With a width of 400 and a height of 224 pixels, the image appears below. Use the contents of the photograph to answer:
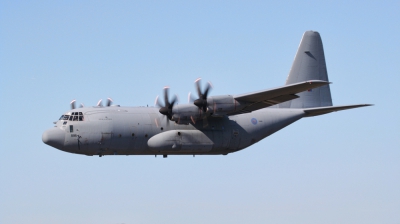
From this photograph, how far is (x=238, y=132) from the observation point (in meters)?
31.8

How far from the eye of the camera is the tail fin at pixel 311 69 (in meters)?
35.2

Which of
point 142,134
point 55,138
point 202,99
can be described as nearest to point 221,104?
point 202,99

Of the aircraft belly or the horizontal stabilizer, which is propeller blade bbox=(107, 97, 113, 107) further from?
the horizontal stabilizer

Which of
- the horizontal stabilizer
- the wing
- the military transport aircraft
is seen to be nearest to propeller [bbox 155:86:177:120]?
the military transport aircraft

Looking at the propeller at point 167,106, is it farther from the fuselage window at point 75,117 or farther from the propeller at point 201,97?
the fuselage window at point 75,117

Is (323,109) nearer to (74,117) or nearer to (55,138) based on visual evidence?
(74,117)

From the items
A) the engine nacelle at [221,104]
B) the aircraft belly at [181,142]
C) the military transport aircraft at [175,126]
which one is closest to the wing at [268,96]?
the military transport aircraft at [175,126]

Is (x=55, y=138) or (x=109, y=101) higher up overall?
(x=109, y=101)

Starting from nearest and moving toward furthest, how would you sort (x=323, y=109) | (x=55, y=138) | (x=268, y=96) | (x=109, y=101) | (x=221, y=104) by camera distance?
1. (x=221, y=104)
2. (x=55, y=138)
3. (x=268, y=96)
4. (x=109, y=101)
5. (x=323, y=109)

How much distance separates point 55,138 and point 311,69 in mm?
14710

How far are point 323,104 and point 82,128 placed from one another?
13587 millimetres

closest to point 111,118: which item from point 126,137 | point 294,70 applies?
point 126,137

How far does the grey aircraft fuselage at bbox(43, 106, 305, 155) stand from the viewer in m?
29.8

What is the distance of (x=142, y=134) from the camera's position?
30281 mm
